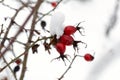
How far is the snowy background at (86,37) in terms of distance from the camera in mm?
3131

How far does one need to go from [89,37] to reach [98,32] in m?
0.29

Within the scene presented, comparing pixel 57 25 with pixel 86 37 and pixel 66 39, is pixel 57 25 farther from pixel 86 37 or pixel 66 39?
pixel 86 37

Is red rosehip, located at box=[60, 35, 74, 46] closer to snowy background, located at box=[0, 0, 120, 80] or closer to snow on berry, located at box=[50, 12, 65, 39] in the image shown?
snow on berry, located at box=[50, 12, 65, 39]

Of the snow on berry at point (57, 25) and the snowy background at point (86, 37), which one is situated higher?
the snowy background at point (86, 37)

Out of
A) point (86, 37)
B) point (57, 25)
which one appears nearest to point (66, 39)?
point (57, 25)

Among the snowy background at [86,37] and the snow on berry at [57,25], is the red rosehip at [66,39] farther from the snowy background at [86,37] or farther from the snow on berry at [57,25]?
the snowy background at [86,37]

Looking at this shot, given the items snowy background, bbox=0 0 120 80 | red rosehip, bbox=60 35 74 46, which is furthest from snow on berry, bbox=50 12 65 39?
snowy background, bbox=0 0 120 80

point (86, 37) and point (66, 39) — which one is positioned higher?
point (86, 37)

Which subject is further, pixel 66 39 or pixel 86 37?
pixel 86 37

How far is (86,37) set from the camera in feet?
13.2

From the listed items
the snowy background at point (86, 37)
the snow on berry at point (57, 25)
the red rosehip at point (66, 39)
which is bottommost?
the red rosehip at point (66, 39)

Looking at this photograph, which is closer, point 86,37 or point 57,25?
point 57,25

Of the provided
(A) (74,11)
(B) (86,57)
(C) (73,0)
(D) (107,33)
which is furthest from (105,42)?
(B) (86,57)

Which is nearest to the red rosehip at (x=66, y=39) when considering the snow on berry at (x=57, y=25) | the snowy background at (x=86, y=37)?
the snow on berry at (x=57, y=25)
